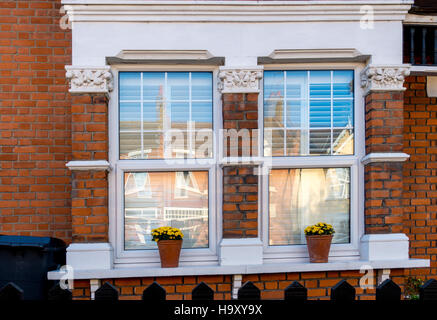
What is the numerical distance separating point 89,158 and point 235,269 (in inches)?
64.8

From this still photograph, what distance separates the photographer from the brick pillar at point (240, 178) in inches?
157

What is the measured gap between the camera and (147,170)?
4137 millimetres

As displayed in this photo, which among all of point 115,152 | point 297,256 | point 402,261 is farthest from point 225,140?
point 402,261

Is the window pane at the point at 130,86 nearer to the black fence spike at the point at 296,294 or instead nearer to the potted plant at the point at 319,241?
the potted plant at the point at 319,241

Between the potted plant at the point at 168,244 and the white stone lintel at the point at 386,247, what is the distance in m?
1.72

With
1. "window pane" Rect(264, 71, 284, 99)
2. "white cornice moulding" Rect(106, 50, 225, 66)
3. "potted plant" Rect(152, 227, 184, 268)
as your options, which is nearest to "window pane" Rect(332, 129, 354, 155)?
"window pane" Rect(264, 71, 284, 99)

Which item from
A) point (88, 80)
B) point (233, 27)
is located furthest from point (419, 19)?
point (88, 80)

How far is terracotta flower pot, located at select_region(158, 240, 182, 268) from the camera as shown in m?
3.88

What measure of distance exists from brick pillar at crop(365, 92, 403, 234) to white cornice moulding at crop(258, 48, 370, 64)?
0.41 m

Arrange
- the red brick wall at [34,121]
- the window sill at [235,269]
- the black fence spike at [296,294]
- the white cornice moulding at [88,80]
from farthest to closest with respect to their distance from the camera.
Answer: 1. the red brick wall at [34,121]
2. the white cornice moulding at [88,80]
3. the window sill at [235,269]
4. the black fence spike at [296,294]

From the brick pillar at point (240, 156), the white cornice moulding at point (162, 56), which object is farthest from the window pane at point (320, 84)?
the white cornice moulding at point (162, 56)

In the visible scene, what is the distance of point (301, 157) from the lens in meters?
4.19
